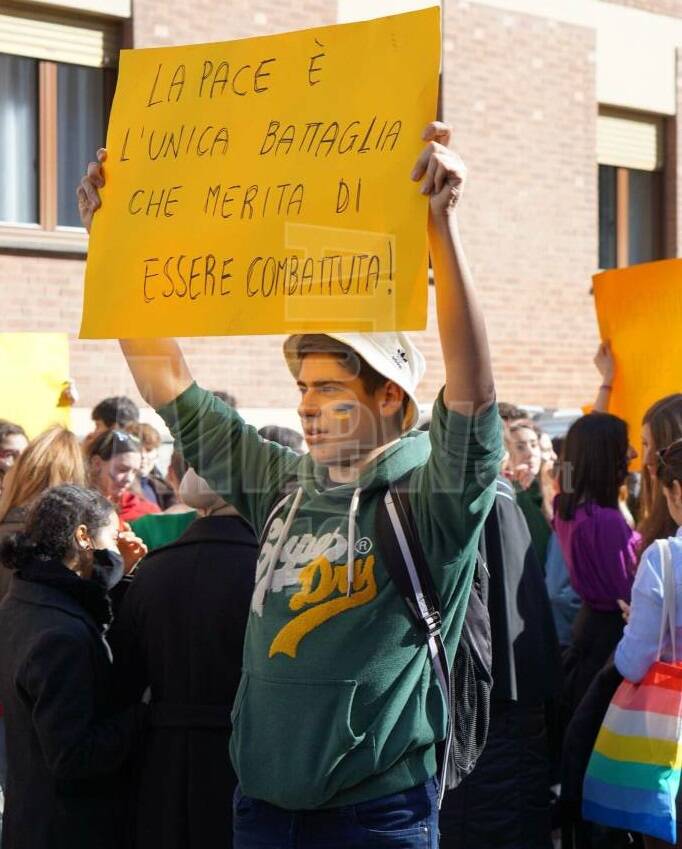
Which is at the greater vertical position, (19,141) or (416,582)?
(19,141)

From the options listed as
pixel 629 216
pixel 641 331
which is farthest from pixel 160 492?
pixel 629 216

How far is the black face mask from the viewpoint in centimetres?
379

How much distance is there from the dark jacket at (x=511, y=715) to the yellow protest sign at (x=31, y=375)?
2867 mm

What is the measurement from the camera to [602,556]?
5.08m

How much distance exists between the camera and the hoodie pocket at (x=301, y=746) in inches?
97.7

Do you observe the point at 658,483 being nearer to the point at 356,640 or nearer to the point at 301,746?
the point at 356,640

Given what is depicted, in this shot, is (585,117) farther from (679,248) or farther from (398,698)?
(398,698)

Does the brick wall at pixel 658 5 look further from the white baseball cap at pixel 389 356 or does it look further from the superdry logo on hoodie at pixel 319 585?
the superdry logo on hoodie at pixel 319 585

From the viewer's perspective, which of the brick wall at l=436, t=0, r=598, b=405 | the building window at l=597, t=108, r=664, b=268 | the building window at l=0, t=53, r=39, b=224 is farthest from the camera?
the building window at l=597, t=108, r=664, b=268

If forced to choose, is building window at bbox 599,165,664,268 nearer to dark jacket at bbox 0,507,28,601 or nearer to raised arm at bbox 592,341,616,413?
raised arm at bbox 592,341,616,413

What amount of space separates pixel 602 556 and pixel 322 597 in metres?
2.73

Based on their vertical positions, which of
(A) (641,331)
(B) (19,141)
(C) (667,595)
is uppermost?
(B) (19,141)

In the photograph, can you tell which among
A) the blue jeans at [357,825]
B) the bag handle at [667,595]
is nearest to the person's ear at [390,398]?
the blue jeans at [357,825]

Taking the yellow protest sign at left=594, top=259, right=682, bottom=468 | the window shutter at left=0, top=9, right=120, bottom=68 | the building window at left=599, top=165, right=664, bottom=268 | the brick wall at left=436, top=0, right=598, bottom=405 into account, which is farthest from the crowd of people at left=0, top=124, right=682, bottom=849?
the building window at left=599, top=165, right=664, bottom=268
